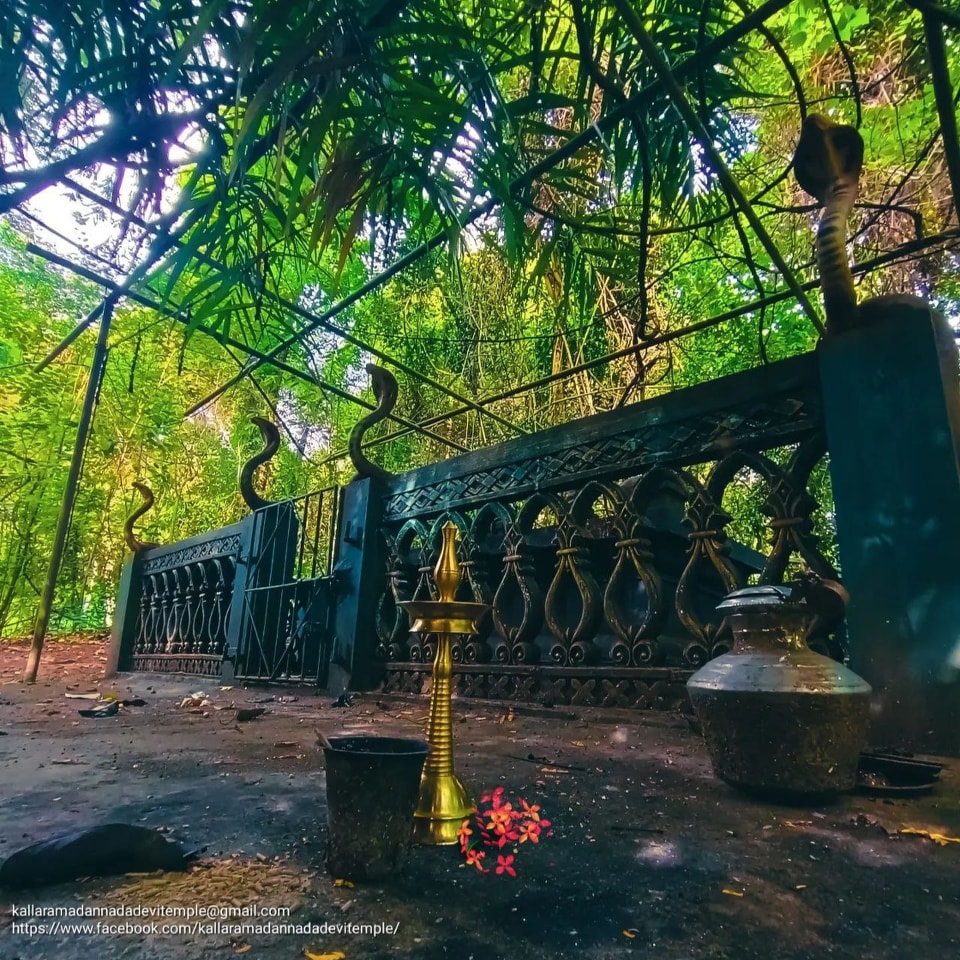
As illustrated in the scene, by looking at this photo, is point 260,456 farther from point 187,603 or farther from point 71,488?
point 187,603

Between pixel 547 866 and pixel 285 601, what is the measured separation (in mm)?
4330

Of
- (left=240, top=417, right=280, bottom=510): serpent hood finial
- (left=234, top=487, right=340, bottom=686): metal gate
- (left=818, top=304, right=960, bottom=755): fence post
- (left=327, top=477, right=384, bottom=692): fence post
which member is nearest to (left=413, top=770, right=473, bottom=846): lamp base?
(left=818, top=304, right=960, bottom=755): fence post

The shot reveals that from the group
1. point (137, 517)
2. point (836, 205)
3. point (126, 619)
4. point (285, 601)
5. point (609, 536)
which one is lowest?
point (126, 619)

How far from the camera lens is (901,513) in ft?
7.02

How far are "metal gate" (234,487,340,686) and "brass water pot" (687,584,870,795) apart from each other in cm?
344

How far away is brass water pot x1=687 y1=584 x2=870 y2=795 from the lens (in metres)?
1.53

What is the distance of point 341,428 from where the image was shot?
1067 centimetres

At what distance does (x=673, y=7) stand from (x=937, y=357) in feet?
5.51

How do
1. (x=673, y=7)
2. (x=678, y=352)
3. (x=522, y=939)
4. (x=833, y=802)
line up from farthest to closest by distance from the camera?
(x=678, y=352) → (x=673, y=7) → (x=833, y=802) → (x=522, y=939)

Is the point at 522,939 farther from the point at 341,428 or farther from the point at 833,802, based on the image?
the point at 341,428

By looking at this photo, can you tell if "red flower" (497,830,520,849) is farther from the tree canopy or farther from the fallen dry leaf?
the tree canopy

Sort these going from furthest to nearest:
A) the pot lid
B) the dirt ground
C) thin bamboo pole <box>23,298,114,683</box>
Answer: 1. thin bamboo pole <box>23,298,114,683</box>
2. the pot lid
3. the dirt ground

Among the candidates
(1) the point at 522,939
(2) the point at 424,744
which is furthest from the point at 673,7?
(1) the point at 522,939

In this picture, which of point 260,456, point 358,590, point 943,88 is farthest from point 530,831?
point 260,456
